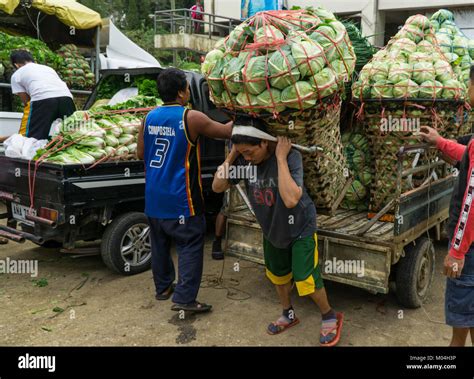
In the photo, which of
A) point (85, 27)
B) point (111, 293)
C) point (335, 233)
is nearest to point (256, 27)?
point (335, 233)

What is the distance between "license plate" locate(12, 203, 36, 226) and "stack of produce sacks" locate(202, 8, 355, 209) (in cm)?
243

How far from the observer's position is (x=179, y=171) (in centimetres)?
346

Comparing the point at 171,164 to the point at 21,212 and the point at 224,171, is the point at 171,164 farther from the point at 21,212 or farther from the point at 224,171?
the point at 21,212

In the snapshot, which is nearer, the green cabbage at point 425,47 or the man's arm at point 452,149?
the man's arm at point 452,149

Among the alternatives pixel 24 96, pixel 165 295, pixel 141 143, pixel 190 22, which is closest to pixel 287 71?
pixel 141 143

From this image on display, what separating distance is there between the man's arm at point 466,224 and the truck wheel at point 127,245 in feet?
10.1

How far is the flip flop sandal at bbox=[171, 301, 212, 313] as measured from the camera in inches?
140

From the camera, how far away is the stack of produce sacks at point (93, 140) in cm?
428

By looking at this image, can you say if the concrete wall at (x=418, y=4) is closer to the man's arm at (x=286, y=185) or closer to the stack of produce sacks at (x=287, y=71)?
the stack of produce sacks at (x=287, y=71)

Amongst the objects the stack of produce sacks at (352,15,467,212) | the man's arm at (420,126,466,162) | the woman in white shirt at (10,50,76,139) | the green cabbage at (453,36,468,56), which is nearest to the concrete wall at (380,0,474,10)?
the green cabbage at (453,36,468,56)

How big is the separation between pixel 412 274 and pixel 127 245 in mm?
2732

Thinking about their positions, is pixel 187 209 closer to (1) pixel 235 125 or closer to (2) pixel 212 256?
(1) pixel 235 125

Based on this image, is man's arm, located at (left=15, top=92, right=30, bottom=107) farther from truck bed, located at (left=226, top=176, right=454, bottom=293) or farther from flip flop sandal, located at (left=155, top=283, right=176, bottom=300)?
flip flop sandal, located at (left=155, top=283, right=176, bottom=300)

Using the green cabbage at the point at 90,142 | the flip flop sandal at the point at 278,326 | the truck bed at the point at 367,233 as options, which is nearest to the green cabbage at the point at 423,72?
the truck bed at the point at 367,233
